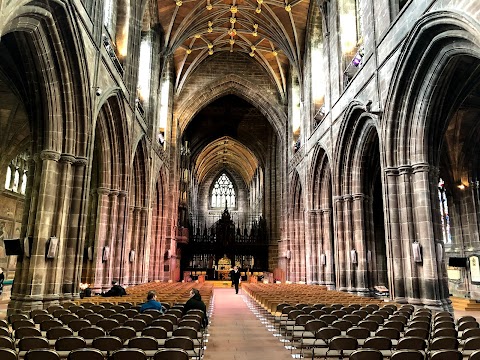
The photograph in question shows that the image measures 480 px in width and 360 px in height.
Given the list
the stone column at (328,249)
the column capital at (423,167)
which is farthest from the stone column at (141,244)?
the column capital at (423,167)

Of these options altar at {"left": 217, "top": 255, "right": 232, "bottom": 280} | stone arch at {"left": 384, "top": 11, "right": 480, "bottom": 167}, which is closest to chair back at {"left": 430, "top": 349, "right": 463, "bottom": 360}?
stone arch at {"left": 384, "top": 11, "right": 480, "bottom": 167}

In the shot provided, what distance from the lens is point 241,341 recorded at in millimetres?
8289

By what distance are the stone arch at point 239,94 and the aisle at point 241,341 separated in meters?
20.5

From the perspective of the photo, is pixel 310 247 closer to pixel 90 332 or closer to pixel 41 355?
pixel 90 332

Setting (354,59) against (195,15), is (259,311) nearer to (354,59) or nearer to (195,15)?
(354,59)

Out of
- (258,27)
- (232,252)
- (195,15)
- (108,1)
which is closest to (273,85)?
(258,27)

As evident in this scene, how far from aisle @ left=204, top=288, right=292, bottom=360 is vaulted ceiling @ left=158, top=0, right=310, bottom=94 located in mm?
18823

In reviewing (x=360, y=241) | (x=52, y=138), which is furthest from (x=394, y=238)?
(x=52, y=138)

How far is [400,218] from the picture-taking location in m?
12.3

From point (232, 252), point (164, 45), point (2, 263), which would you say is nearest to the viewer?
point (2, 263)

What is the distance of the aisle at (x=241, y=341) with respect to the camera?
6918 millimetres

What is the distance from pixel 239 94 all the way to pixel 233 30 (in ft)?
17.8

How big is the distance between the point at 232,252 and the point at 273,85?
47.5 feet

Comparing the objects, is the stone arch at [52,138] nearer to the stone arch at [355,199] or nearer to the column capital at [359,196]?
the stone arch at [355,199]
